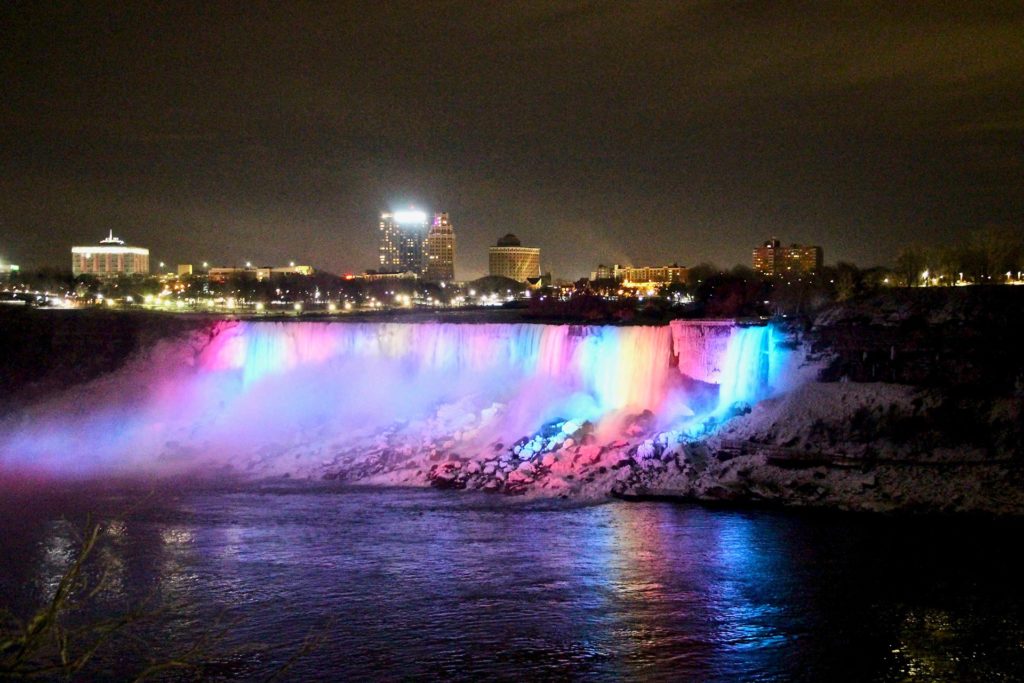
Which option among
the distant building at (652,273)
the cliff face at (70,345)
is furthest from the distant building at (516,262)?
the cliff face at (70,345)

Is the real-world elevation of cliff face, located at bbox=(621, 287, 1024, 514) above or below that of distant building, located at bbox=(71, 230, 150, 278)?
below

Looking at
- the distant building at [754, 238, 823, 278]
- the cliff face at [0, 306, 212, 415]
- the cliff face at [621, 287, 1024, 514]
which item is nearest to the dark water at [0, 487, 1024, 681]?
the cliff face at [621, 287, 1024, 514]

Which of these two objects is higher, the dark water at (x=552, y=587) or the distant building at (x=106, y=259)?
the distant building at (x=106, y=259)

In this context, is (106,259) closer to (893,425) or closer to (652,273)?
(652,273)

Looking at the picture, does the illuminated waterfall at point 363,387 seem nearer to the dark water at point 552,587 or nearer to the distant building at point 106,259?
the dark water at point 552,587

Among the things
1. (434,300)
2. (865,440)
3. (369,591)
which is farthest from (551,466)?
(434,300)

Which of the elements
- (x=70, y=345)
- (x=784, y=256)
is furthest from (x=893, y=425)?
(x=784, y=256)

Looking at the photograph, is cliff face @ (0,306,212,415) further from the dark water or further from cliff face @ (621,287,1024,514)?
cliff face @ (621,287,1024,514)
